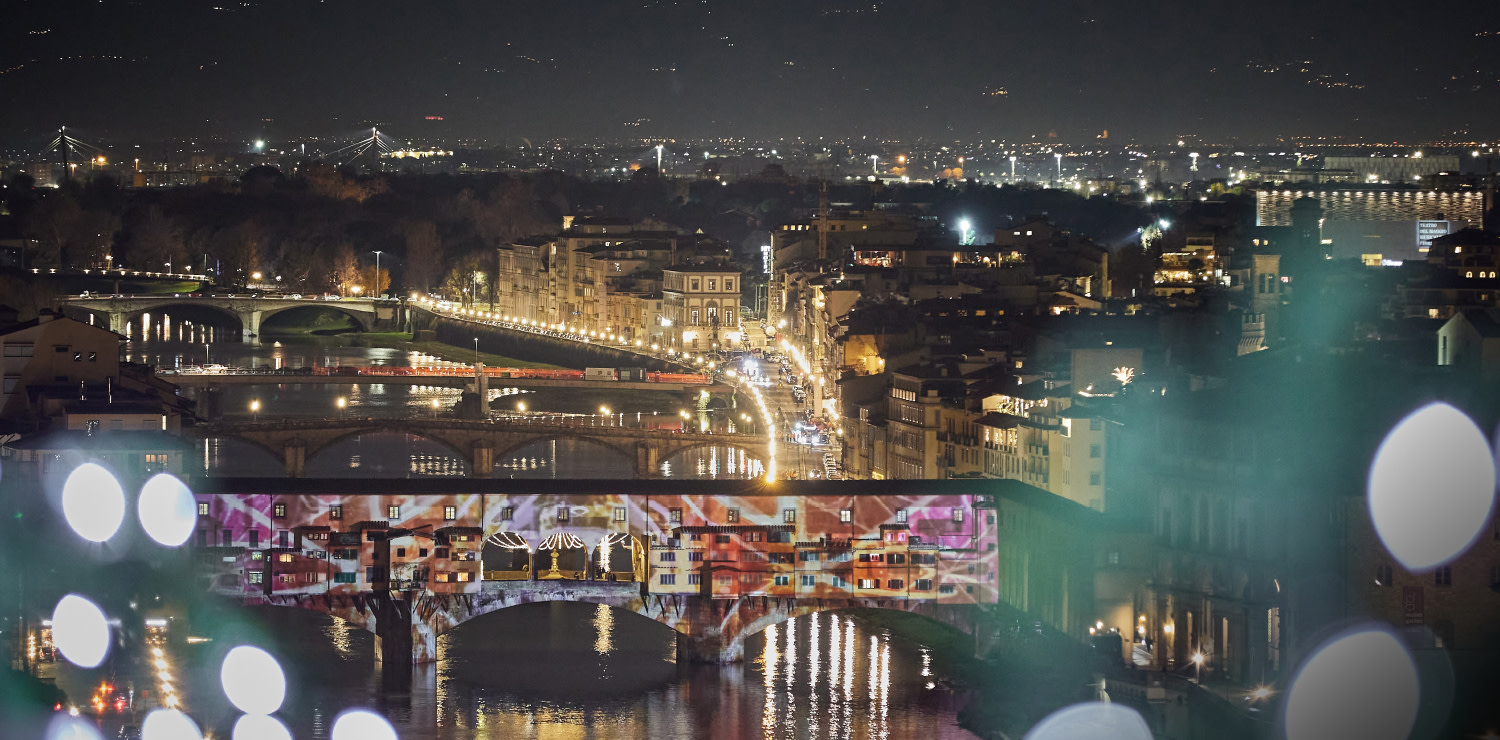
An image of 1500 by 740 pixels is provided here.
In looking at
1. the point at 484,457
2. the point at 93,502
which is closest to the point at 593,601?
the point at 93,502

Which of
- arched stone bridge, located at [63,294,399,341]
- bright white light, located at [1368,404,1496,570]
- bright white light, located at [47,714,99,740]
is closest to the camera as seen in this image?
bright white light, located at [1368,404,1496,570]

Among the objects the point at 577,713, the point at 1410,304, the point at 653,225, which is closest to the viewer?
the point at 577,713

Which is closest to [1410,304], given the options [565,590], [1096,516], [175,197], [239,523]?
[1096,516]

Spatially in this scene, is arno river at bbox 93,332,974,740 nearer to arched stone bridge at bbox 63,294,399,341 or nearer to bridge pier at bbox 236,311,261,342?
arched stone bridge at bbox 63,294,399,341

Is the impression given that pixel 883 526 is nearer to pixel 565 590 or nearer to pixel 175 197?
pixel 565 590

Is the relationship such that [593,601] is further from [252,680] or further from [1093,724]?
[1093,724]

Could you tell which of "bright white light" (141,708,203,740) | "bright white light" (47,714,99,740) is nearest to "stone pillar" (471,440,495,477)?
"bright white light" (141,708,203,740)
